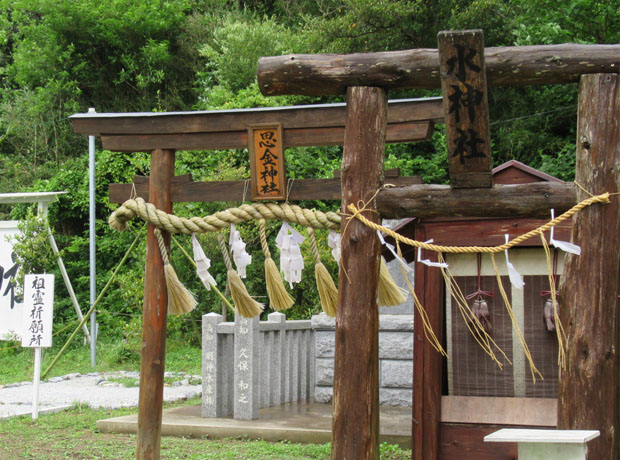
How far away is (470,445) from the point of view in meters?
5.93

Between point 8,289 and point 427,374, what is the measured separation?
8756 millimetres

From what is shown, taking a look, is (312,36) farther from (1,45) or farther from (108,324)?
(1,45)

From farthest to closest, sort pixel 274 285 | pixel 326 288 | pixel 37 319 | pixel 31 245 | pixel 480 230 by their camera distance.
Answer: pixel 31 245, pixel 37 319, pixel 480 230, pixel 274 285, pixel 326 288

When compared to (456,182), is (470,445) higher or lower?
lower

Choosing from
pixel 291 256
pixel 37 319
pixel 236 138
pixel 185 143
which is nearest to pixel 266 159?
pixel 236 138

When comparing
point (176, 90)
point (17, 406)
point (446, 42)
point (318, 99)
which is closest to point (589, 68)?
point (446, 42)

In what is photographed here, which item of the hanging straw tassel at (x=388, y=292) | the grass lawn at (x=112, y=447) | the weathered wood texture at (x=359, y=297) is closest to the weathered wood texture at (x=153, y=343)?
the grass lawn at (x=112, y=447)

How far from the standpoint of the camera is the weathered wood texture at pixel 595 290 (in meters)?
3.86

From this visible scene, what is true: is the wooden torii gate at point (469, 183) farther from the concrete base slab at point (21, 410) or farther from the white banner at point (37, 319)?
the concrete base slab at point (21, 410)

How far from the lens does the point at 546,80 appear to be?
4105mm

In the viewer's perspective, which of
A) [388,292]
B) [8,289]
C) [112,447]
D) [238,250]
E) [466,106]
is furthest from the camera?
[8,289]

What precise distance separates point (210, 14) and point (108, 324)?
7.95m

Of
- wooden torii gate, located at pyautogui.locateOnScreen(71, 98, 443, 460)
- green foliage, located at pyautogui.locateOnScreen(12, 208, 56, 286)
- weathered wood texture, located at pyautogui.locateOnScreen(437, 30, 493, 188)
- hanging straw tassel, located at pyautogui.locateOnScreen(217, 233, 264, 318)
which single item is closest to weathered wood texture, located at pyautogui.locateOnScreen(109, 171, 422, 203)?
wooden torii gate, located at pyautogui.locateOnScreen(71, 98, 443, 460)

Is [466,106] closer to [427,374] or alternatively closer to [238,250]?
[238,250]
